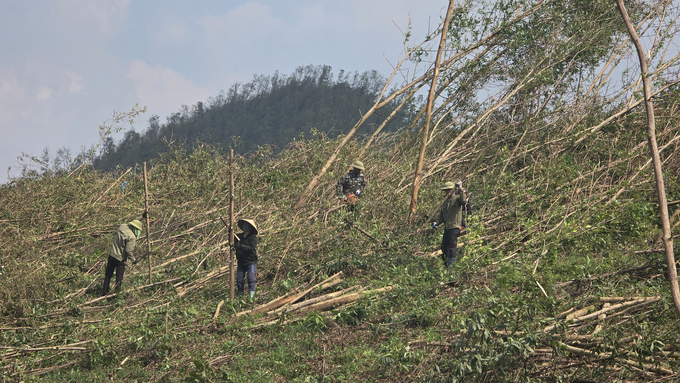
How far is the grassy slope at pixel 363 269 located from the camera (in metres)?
4.57

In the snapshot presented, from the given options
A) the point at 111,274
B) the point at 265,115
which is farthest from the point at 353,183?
the point at 265,115

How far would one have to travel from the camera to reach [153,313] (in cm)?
666

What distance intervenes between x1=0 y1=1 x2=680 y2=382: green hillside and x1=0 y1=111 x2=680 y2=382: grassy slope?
0.03 metres

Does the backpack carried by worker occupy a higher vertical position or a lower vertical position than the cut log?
higher

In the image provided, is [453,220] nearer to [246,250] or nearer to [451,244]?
[451,244]

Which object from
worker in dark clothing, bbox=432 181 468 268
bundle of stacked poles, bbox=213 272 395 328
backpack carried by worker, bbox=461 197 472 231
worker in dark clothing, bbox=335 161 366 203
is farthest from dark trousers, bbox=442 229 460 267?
worker in dark clothing, bbox=335 161 366 203

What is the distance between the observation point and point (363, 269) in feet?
25.3

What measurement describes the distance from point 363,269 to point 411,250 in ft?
2.89

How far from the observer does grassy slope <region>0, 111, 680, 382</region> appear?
15.0 feet

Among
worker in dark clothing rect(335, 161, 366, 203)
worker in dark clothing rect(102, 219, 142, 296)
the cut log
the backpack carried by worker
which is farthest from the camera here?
worker in dark clothing rect(335, 161, 366, 203)

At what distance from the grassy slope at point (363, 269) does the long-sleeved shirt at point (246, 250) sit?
1.92 feet

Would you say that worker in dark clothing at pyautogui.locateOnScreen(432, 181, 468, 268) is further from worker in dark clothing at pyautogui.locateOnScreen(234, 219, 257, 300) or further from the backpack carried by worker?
worker in dark clothing at pyautogui.locateOnScreen(234, 219, 257, 300)

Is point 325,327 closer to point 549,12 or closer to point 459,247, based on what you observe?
point 459,247

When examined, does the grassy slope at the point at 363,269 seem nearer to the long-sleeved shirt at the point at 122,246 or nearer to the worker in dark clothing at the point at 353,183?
the worker in dark clothing at the point at 353,183
